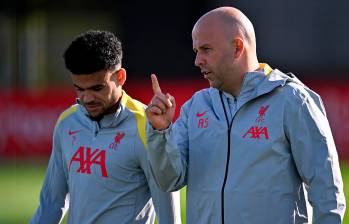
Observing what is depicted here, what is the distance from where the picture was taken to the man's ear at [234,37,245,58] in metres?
5.45

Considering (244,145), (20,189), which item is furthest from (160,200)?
(20,189)

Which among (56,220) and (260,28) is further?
(260,28)

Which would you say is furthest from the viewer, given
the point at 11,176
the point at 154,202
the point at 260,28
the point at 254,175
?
the point at 260,28

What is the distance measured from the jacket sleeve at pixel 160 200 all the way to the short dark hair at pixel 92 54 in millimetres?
566

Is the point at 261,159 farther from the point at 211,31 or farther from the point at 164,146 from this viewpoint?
the point at 211,31

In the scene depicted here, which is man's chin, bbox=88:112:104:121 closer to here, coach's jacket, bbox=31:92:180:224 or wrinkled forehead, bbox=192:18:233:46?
coach's jacket, bbox=31:92:180:224

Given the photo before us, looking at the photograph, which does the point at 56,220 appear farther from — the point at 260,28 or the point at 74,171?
the point at 260,28

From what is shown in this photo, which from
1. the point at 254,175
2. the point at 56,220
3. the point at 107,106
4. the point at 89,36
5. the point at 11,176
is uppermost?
the point at 89,36

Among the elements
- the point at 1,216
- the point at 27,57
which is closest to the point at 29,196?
the point at 1,216

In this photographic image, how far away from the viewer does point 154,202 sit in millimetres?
5715

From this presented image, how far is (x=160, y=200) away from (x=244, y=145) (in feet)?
2.20

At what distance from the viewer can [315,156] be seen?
5.16 metres

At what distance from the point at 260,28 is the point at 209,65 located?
1949 cm

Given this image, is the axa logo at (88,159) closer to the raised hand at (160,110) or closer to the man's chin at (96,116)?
the man's chin at (96,116)
